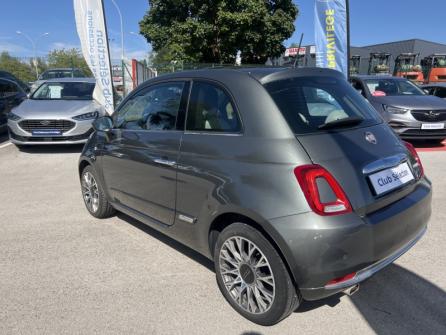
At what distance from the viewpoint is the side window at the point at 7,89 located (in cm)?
1086

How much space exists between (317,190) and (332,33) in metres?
8.45

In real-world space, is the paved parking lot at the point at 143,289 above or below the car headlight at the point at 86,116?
below

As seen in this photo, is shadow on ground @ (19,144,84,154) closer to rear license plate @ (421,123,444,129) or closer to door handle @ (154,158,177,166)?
door handle @ (154,158,177,166)

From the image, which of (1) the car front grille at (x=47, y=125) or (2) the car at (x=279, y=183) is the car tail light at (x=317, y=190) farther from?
(1) the car front grille at (x=47, y=125)

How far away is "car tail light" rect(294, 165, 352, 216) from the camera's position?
224 centimetres

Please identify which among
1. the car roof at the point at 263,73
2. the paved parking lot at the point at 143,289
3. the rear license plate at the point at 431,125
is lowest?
the paved parking lot at the point at 143,289

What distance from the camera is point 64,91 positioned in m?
9.62

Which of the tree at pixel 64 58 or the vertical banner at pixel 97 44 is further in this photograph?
the tree at pixel 64 58

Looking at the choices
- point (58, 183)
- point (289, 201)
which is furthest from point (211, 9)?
point (289, 201)

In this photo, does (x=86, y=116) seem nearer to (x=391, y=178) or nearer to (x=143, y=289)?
(x=143, y=289)

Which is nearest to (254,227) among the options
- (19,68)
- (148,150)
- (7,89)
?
(148,150)

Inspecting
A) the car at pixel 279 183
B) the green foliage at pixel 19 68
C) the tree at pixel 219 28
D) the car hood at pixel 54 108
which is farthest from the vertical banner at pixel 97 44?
the green foliage at pixel 19 68

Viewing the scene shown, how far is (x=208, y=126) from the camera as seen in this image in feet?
9.44

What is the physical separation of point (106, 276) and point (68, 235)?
113cm
